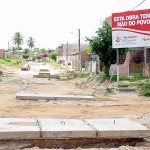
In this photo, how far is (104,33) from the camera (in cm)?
3016

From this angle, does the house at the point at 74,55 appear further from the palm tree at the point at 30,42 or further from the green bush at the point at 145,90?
the palm tree at the point at 30,42

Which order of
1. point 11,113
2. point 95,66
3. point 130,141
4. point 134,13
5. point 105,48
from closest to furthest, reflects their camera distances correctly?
point 130,141 → point 11,113 → point 134,13 → point 105,48 → point 95,66

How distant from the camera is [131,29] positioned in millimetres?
25141

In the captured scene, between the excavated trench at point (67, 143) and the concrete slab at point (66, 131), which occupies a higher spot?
the concrete slab at point (66, 131)

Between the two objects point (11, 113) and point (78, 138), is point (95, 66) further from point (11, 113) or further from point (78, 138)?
point (78, 138)

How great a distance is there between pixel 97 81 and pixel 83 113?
15.6 m

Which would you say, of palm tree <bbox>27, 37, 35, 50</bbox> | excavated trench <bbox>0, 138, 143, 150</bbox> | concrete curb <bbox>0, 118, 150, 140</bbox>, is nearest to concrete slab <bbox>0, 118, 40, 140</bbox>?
concrete curb <bbox>0, 118, 150, 140</bbox>

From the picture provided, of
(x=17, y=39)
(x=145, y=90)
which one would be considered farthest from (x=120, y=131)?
(x=17, y=39)

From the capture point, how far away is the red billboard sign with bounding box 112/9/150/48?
24823 mm

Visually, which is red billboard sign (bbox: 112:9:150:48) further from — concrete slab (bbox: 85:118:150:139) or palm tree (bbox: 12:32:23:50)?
palm tree (bbox: 12:32:23:50)

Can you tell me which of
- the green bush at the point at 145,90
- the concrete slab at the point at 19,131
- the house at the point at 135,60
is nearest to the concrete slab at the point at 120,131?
the concrete slab at the point at 19,131

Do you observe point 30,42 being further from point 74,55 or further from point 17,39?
point 74,55

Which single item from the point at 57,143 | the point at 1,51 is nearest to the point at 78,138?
the point at 57,143

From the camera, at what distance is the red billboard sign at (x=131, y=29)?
24823mm
